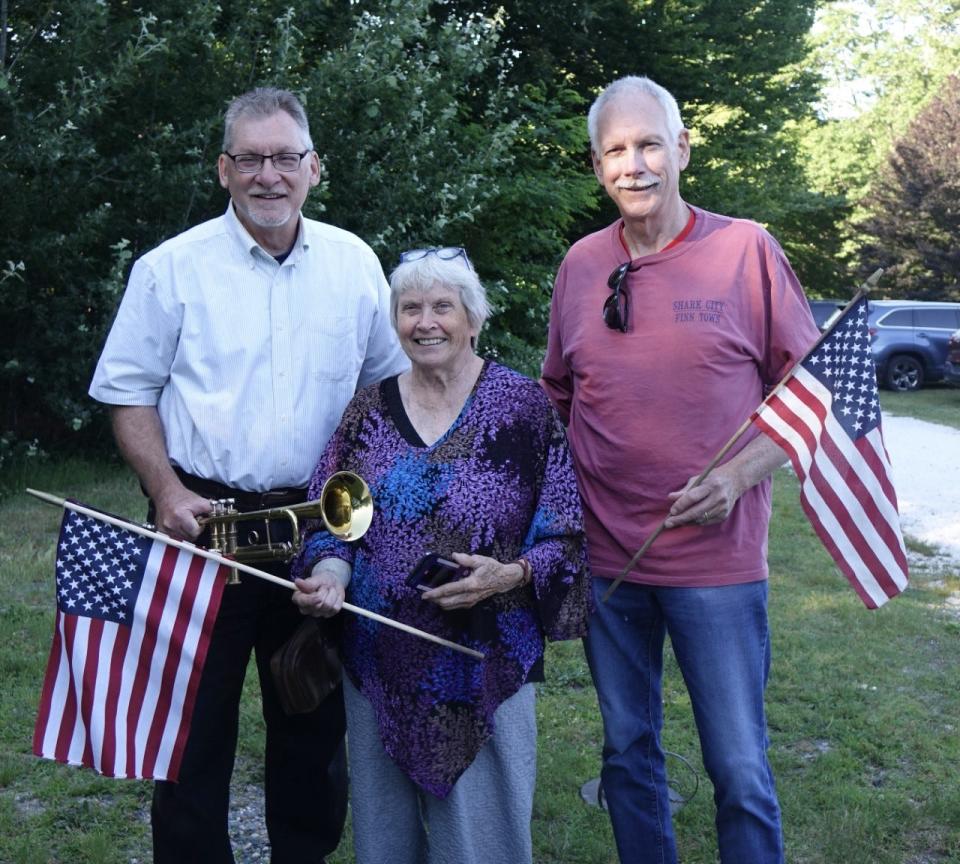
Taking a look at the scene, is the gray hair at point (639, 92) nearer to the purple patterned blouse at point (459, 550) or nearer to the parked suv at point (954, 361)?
the purple patterned blouse at point (459, 550)

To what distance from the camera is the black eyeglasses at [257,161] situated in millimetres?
3420

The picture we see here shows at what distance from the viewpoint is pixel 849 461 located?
11.3 ft

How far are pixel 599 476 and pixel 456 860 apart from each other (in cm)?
112

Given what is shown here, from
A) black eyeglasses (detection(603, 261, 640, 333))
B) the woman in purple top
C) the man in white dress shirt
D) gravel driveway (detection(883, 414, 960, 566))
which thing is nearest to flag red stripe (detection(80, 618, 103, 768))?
the man in white dress shirt

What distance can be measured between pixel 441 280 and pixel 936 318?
23.4 meters

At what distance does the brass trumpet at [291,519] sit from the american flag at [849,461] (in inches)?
47.3

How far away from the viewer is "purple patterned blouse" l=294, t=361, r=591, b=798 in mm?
3111

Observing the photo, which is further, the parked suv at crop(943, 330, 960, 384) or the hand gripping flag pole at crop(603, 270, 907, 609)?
the parked suv at crop(943, 330, 960, 384)

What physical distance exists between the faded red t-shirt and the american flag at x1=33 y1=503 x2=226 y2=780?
1.16 m

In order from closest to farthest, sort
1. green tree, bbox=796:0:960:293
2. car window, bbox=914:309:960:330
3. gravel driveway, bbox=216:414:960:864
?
gravel driveway, bbox=216:414:960:864
car window, bbox=914:309:960:330
green tree, bbox=796:0:960:293

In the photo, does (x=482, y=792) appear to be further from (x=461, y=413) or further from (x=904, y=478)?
(x=904, y=478)

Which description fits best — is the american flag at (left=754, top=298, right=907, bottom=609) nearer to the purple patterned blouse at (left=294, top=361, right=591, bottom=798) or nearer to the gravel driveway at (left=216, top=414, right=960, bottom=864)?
the purple patterned blouse at (left=294, top=361, right=591, bottom=798)

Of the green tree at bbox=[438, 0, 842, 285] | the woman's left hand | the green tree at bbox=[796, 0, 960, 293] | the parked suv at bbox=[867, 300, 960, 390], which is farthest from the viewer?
the green tree at bbox=[796, 0, 960, 293]

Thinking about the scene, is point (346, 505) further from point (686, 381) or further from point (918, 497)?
point (918, 497)
